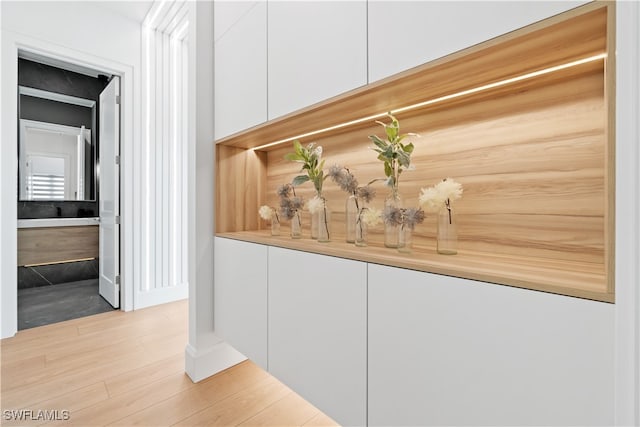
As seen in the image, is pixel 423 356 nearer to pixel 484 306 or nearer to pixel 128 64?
pixel 484 306

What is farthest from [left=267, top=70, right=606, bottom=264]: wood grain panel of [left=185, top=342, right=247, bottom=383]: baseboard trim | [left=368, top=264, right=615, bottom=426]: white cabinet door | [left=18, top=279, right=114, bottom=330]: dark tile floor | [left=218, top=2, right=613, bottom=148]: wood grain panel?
[left=18, top=279, right=114, bottom=330]: dark tile floor

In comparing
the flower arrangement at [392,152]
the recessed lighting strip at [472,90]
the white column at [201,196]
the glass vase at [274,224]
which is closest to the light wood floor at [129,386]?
the white column at [201,196]

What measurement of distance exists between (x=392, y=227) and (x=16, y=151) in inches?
113

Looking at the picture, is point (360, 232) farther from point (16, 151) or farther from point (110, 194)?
point (110, 194)

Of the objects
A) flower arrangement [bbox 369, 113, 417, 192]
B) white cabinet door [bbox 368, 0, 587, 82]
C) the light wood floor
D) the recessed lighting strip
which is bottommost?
the light wood floor

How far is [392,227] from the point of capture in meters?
1.11

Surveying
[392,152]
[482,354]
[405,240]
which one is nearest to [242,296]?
[405,240]

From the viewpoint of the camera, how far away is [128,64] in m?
2.85

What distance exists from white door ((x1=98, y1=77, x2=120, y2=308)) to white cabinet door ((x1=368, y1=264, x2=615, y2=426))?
2.86m

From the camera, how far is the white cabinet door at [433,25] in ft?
2.28

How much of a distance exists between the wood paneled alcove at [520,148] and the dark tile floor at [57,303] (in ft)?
8.68

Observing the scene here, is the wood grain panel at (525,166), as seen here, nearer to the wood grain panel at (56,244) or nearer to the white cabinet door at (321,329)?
the white cabinet door at (321,329)

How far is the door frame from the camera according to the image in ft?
7.42

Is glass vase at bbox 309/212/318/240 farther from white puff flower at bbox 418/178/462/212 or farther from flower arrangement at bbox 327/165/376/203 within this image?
white puff flower at bbox 418/178/462/212
